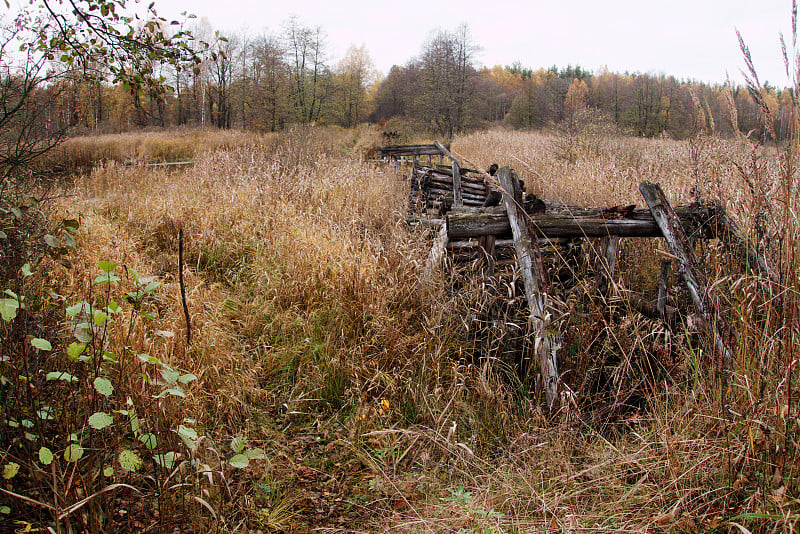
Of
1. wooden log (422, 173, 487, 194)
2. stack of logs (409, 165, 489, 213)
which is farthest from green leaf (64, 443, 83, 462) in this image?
wooden log (422, 173, 487, 194)

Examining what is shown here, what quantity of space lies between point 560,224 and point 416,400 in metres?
1.83

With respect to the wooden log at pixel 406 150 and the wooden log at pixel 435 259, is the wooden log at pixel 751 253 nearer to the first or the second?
the wooden log at pixel 435 259

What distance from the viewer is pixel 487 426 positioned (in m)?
2.91

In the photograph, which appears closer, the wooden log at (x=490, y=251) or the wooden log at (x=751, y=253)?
the wooden log at (x=751, y=253)

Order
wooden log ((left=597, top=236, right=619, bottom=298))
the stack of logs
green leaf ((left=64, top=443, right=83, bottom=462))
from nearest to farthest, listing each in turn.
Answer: green leaf ((left=64, top=443, right=83, bottom=462)), wooden log ((left=597, top=236, right=619, bottom=298)), the stack of logs

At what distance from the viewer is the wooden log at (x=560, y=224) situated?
3681mm

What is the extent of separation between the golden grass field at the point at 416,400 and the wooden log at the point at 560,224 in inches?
17.5

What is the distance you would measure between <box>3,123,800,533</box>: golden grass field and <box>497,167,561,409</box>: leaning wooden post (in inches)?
6.0

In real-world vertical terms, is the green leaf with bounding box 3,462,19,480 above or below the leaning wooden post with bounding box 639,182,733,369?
below

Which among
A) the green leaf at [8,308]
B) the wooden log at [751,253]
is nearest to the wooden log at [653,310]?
the wooden log at [751,253]

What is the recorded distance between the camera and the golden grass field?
176 centimetres

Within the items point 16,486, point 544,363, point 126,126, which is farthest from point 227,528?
point 126,126

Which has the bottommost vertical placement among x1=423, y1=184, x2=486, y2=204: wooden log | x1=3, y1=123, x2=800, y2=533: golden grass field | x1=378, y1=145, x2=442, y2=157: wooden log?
x1=3, y1=123, x2=800, y2=533: golden grass field

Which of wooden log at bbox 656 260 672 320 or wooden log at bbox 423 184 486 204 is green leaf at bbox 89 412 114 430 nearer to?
wooden log at bbox 656 260 672 320
